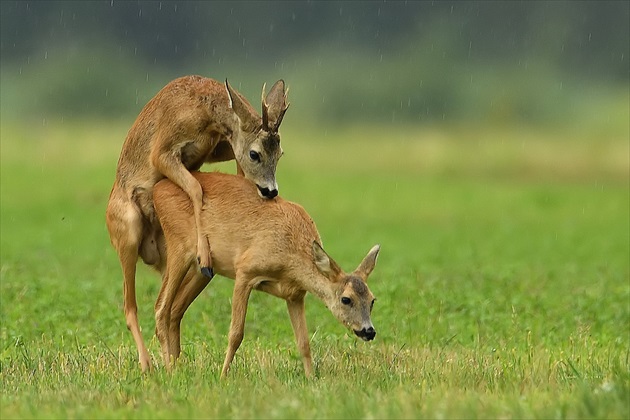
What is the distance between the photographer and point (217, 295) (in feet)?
50.0

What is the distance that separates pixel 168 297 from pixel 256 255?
1.14 metres

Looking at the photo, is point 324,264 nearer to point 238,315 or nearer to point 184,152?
point 238,315

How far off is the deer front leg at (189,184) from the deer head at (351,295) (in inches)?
35.4

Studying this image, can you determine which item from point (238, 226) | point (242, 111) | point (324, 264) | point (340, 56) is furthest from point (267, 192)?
point (340, 56)

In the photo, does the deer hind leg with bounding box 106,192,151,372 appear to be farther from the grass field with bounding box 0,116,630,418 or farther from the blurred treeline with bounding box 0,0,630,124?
the blurred treeline with bounding box 0,0,630,124

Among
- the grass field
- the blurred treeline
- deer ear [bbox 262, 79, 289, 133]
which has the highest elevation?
deer ear [bbox 262, 79, 289, 133]

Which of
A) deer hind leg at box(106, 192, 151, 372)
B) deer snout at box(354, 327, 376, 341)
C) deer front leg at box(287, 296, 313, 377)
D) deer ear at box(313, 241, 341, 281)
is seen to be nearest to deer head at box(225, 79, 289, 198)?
deer ear at box(313, 241, 341, 281)

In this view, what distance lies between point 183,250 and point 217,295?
468 cm

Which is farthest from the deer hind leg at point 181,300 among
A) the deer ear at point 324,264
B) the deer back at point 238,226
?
the deer ear at point 324,264

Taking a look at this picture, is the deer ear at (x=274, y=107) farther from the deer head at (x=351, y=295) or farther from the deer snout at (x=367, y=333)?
the deer snout at (x=367, y=333)

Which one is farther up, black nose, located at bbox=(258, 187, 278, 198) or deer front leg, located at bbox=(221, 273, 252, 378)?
black nose, located at bbox=(258, 187, 278, 198)

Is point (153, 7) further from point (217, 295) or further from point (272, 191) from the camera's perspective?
point (272, 191)

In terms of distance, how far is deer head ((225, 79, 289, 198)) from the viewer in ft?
33.5

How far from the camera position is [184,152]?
10.7 m
